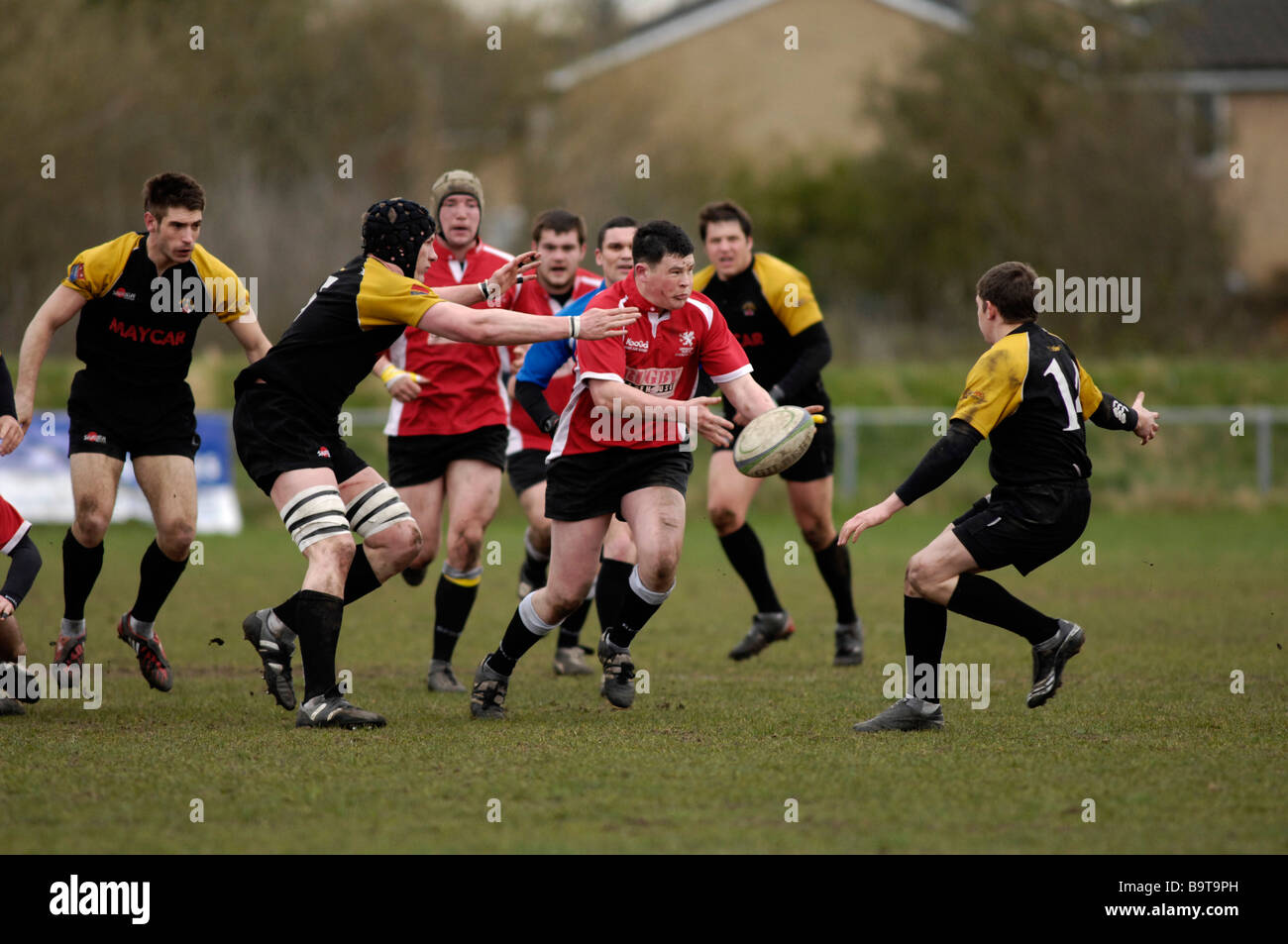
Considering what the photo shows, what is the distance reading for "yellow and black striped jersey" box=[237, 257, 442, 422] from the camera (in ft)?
18.5

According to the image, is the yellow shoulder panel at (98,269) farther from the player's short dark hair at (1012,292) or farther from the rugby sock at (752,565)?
the player's short dark hair at (1012,292)

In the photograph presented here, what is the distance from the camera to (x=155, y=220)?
20.6 feet

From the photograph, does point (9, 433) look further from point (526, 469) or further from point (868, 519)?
point (868, 519)

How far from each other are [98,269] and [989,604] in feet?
13.5

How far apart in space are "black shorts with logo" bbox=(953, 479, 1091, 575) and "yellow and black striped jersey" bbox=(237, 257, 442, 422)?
2333mm

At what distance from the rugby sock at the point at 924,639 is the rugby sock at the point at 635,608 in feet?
3.48

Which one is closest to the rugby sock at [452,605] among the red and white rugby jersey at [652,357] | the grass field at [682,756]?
the grass field at [682,756]

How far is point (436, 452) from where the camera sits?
24.2ft

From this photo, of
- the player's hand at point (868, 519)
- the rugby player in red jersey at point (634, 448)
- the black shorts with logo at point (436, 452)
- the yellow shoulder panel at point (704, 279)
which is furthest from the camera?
the yellow shoulder panel at point (704, 279)

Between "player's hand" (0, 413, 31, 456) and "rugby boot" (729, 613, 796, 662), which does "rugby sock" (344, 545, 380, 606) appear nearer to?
"player's hand" (0, 413, 31, 456)

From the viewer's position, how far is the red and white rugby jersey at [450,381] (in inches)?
289

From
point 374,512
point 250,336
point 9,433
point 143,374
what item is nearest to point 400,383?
point 250,336
